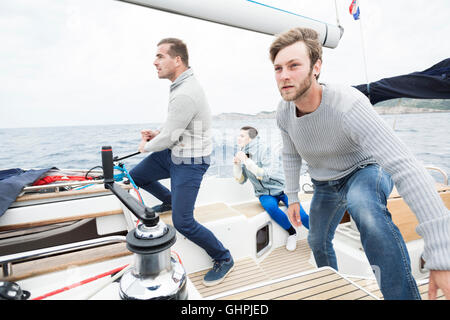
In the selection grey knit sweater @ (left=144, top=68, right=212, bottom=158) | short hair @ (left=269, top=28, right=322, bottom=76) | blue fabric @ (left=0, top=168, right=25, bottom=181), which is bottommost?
blue fabric @ (left=0, top=168, right=25, bottom=181)

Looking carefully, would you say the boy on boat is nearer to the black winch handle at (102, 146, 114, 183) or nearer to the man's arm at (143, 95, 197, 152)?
the man's arm at (143, 95, 197, 152)

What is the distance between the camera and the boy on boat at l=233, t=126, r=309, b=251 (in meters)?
2.19

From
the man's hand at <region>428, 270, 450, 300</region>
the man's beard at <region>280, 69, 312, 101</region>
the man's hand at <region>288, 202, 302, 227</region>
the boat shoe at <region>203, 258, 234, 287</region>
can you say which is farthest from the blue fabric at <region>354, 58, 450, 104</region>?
the man's hand at <region>428, 270, 450, 300</region>

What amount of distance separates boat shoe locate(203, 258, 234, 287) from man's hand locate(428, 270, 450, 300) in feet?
3.91

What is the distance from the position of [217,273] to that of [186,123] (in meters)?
0.98

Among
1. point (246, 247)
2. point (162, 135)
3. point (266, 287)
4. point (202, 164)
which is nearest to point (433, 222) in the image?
point (266, 287)

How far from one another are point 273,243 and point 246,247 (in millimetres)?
466

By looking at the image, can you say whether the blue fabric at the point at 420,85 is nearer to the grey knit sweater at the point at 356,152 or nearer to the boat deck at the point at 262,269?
the boat deck at the point at 262,269

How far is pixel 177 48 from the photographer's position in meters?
1.43

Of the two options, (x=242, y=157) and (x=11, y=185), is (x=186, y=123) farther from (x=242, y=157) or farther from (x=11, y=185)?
(x=242, y=157)

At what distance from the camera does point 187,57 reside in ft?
4.81

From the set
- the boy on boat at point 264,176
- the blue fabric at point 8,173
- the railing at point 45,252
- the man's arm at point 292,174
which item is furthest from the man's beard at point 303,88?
the blue fabric at point 8,173

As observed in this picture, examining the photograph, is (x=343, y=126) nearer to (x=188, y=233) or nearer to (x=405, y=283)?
(x=405, y=283)

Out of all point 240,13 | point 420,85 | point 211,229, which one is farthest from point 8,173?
point 420,85
